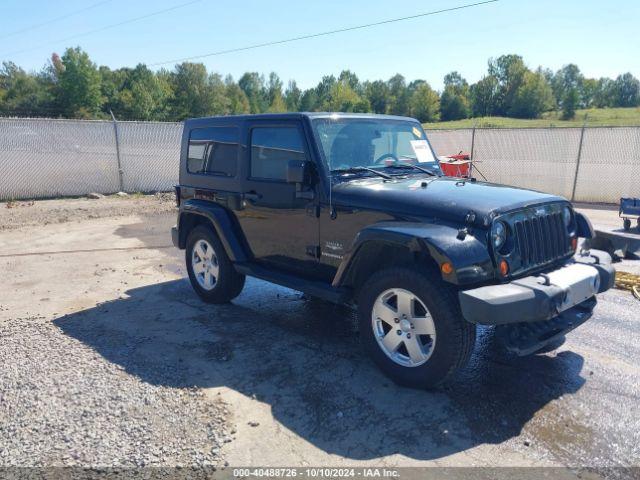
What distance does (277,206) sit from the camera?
481 centimetres

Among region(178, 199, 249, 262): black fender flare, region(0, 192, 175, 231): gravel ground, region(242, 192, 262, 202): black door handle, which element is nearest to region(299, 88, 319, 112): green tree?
region(0, 192, 175, 231): gravel ground

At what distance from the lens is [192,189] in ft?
19.6

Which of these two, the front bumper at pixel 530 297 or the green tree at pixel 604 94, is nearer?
the front bumper at pixel 530 297

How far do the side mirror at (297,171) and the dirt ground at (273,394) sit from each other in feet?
4.92

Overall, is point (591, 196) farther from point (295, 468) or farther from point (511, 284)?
point (295, 468)

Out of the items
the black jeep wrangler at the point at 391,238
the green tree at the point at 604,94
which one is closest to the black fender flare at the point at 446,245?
the black jeep wrangler at the point at 391,238

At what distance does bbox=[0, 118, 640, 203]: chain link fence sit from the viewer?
522 inches

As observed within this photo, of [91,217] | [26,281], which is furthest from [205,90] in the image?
[26,281]

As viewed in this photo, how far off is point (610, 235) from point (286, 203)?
5.02 m

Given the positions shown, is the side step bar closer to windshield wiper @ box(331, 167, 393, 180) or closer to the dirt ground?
the dirt ground

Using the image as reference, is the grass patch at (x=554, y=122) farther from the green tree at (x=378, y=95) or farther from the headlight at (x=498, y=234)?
the green tree at (x=378, y=95)

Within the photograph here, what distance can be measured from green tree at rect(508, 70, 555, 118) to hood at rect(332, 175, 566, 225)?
80.7 metres

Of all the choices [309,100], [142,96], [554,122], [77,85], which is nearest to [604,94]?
[554,122]

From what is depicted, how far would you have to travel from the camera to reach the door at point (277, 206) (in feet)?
15.0
